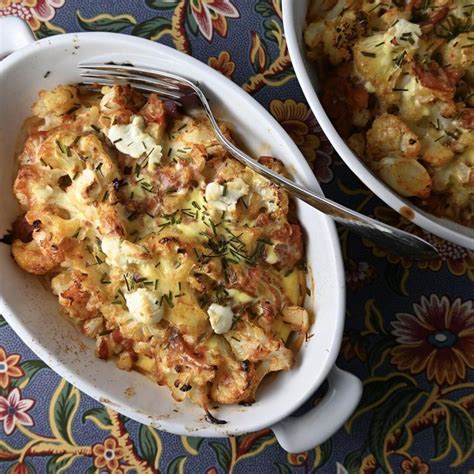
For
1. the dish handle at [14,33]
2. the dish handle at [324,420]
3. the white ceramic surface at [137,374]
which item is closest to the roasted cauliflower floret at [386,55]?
the white ceramic surface at [137,374]

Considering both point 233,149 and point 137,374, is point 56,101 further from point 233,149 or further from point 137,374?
point 137,374

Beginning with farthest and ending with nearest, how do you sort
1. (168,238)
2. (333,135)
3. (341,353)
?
1. (341,353)
2. (168,238)
3. (333,135)

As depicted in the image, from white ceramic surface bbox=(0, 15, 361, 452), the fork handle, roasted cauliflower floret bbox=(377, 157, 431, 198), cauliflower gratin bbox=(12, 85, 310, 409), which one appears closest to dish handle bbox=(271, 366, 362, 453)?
white ceramic surface bbox=(0, 15, 361, 452)

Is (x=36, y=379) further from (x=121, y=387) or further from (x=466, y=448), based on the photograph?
(x=466, y=448)

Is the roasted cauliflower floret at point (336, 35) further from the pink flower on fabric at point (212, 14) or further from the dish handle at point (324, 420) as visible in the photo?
the dish handle at point (324, 420)

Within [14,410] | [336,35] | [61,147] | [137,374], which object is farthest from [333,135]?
[14,410]

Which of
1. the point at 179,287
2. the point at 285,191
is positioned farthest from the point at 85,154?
the point at 285,191
